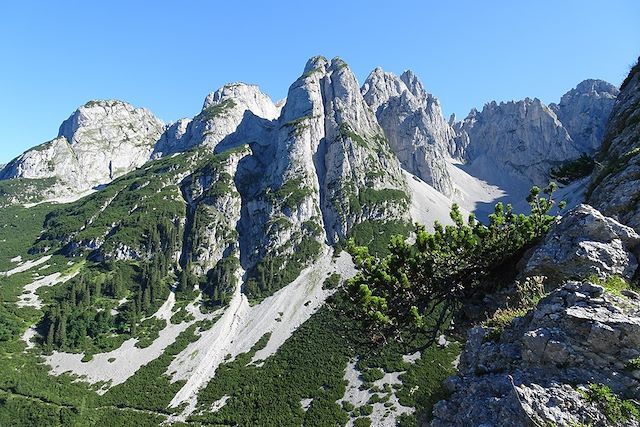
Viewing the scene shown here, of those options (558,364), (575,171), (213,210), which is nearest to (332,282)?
(213,210)

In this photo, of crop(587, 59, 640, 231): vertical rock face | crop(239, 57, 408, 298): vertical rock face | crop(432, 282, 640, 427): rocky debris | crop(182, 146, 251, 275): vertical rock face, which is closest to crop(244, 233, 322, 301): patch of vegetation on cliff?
crop(239, 57, 408, 298): vertical rock face

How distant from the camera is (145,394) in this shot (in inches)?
3548

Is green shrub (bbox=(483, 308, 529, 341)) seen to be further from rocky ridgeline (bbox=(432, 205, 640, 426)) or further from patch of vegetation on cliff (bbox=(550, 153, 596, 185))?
patch of vegetation on cliff (bbox=(550, 153, 596, 185))

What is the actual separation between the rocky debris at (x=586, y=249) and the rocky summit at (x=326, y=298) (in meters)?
0.06

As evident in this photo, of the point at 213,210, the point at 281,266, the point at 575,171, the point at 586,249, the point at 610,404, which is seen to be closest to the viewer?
the point at 610,404

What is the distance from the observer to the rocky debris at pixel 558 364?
8.40 meters

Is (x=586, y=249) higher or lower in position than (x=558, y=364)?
higher

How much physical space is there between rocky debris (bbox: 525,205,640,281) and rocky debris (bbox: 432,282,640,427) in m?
2.74

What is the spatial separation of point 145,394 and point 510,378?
3950 inches

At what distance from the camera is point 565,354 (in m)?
9.16

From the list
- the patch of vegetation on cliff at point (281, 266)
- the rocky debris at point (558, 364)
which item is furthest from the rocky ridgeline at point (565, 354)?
the patch of vegetation on cliff at point (281, 266)

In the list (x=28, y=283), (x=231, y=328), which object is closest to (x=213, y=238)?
(x=231, y=328)

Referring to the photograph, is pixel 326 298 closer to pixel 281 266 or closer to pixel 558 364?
pixel 558 364

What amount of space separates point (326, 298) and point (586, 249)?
1958cm
